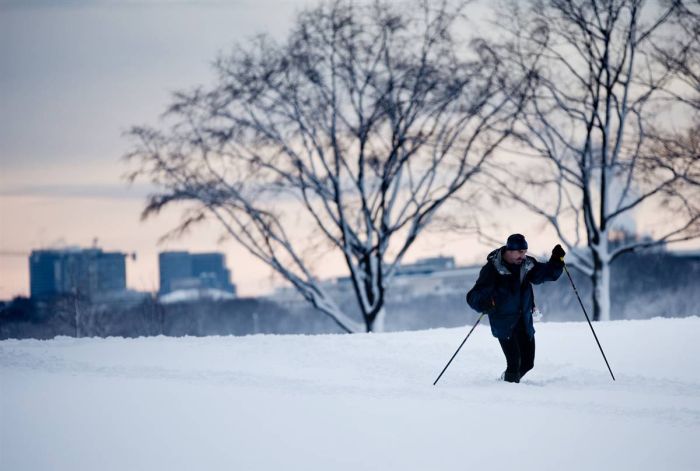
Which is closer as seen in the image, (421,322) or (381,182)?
(381,182)

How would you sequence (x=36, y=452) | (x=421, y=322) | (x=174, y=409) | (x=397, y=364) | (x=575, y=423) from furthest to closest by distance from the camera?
(x=421, y=322) → (x=397, y=364) → (x=174, y=409) → (x=575, y=423) → (x=36, y=452)

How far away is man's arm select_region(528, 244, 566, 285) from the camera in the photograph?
30.6ft

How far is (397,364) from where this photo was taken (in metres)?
11.3

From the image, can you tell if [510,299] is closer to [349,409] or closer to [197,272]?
[349,409]

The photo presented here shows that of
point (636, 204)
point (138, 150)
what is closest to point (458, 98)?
point (636, 204)

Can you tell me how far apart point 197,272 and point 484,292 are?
446 feet

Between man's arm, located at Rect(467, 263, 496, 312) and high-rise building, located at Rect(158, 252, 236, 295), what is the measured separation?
10508 cm

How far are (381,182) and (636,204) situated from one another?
19.5ft

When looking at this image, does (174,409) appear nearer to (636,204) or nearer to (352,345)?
(352,345)

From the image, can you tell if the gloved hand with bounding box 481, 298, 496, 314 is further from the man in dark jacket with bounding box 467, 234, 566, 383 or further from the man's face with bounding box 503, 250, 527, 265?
the man's face with bounding box 503, 250, 527, 265

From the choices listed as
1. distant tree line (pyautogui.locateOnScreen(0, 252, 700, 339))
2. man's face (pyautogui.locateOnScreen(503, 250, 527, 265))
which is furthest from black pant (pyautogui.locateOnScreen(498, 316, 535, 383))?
distant tree line (pyautogui.locateOnScreen(0, 252, 700, 339))

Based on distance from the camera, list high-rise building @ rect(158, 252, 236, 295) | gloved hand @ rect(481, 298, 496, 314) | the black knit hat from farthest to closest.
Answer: high-rise building @ rect(158, 252, 236, 295) < gloved hand @ rect(481, 298, 496, 314) < the black knit hat

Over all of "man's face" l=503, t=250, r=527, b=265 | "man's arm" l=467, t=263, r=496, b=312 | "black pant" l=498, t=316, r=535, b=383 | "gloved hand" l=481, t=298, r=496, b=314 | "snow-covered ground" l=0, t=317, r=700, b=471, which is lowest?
"snow-covered ground" l=0, t=317, r=700, b=471

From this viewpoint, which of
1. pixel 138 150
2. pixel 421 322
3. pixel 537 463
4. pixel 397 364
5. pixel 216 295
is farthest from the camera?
pixel 216 295
